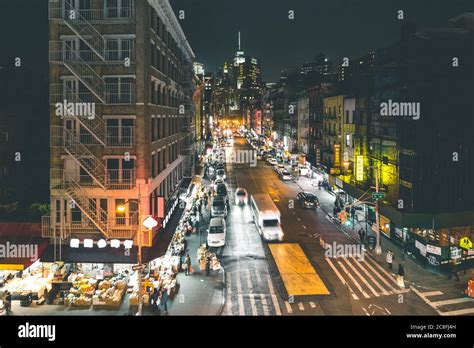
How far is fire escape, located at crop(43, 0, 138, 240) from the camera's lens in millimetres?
26953

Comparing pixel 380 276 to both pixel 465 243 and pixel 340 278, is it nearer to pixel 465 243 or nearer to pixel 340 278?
pixel 340 278

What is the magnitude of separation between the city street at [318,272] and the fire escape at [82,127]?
27.2 feet

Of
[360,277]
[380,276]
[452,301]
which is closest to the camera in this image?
[452,301]

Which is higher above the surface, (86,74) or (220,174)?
(86,74)

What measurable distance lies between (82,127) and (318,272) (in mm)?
16416

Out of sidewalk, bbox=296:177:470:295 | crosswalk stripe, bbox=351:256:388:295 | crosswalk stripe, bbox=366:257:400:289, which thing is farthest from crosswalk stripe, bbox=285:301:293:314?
sidewalk, bbox=296:177:470:295

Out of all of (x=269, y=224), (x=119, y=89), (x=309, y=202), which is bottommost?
(x=269, y=224)

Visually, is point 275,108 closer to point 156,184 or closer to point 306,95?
point 306,95

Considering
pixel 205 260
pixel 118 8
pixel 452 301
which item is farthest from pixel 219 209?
pixel 452 301

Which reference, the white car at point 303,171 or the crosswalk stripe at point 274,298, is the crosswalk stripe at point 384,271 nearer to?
the crosswalk stripe at point 274,298

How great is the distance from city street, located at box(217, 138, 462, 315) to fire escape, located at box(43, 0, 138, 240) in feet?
27.2

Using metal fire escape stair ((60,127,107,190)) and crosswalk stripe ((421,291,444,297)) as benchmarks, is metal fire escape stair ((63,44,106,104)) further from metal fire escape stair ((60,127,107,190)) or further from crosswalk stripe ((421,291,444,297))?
crosswalk stripe ((421,291,444,297))

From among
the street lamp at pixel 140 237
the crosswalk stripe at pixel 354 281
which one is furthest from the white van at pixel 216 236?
the street lamp at pixel 140 237

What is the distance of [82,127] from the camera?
2788 centimetres
